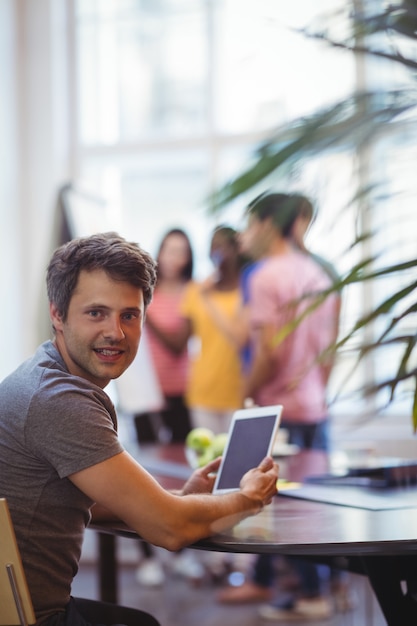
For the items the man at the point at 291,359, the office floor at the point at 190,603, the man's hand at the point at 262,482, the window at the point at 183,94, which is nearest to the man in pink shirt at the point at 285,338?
the man at the point at 291,359

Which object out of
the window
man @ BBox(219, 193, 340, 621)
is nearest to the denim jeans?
man @ BBox(219, 193, 340, 621)

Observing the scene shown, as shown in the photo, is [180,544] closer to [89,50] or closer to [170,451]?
[170,451]

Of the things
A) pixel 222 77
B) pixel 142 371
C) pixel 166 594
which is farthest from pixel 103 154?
pixel 166 594

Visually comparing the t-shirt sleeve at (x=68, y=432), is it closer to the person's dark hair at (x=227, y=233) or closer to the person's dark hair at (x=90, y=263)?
the person's dark hair at (x=90, y=263)

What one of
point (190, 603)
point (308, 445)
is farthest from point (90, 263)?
point (190, 603)

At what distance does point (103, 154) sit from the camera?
18.7 ft

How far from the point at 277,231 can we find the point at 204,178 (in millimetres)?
4328

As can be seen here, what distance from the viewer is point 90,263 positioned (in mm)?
1662

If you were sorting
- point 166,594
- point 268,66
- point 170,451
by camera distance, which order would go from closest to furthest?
point 170,451 < point 166,594 < point 268,66

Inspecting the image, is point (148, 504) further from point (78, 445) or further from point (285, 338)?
point (285, 338)

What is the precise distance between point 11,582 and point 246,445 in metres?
0.66

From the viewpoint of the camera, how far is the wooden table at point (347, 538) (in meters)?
1.52

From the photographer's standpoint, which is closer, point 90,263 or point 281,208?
point 281,208

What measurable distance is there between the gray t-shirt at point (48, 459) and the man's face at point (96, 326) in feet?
0.25
